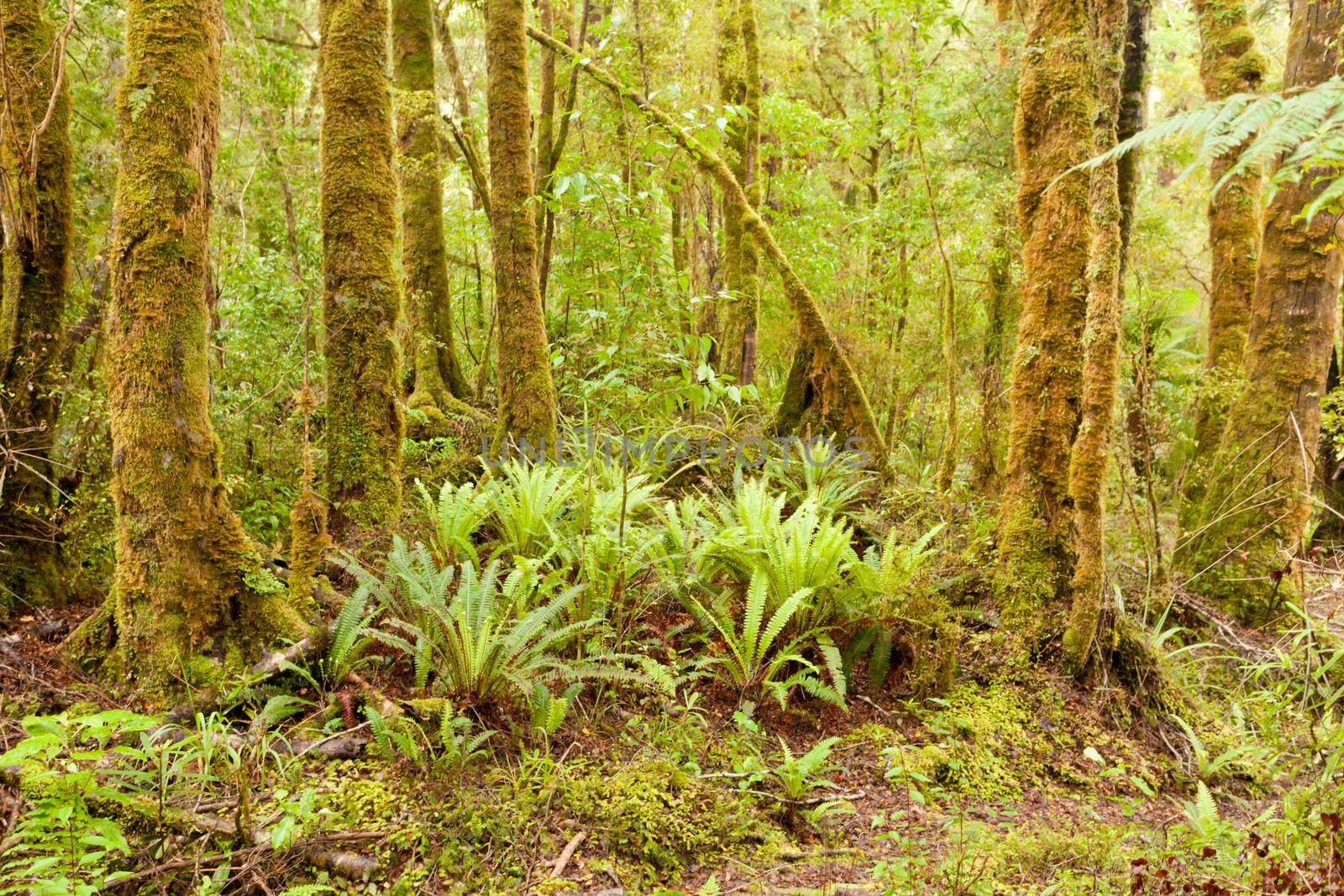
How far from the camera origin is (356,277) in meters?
4.52

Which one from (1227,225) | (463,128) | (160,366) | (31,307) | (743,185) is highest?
(463,128)

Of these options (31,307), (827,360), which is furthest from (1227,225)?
(31,307)

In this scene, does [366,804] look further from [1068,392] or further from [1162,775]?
[1068,392]

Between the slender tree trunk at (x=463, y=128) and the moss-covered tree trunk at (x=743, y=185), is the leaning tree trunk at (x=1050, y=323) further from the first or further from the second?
the slender tree trunk at (x=463, y=128)

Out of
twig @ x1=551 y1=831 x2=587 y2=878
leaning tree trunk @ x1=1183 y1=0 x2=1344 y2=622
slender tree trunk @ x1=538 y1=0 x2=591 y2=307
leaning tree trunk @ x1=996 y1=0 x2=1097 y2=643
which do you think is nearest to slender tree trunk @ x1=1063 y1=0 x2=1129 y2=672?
leaning tree trunk @ x1=996 y1=0 x2=1097 y2=643

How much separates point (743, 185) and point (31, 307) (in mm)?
7740

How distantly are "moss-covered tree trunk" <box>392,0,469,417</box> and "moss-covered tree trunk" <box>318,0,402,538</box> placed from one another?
3.42 meters

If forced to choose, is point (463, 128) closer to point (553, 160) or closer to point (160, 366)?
point (553, 160)

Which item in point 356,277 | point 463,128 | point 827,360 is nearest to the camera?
point 356,277

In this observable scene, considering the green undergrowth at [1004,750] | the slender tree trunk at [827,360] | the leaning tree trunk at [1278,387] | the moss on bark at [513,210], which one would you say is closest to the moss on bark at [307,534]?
the moss on bark at [513,210]

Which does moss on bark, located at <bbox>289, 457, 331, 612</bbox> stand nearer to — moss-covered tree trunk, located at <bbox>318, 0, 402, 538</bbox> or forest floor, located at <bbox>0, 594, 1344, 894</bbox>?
moss-covered tree trunk, located at <bbox>318, 0, 402, 538</bbox>

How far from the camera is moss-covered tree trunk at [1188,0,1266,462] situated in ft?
26.0

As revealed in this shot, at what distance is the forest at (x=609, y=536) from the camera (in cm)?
271

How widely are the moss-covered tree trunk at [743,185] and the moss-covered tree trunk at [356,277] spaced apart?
424cm
